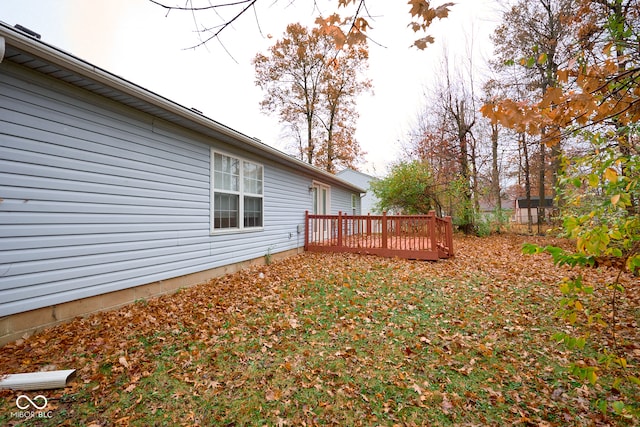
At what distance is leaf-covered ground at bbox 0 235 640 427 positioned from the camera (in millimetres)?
2258

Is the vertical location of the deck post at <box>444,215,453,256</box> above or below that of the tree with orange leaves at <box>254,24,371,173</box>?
below

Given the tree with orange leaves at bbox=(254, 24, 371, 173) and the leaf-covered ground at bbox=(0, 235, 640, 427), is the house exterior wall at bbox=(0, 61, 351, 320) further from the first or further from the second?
the tree with orange leaves at bbox=(254, 24, 371, 173)

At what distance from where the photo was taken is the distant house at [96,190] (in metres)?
3.09

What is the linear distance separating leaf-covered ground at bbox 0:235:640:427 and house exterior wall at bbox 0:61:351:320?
1.97 ft

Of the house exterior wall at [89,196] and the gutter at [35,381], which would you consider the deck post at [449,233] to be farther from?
the gutter at [35,381]

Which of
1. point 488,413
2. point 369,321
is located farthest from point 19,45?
point 488,413

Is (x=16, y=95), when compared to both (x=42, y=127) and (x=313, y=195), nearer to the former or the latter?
(x=42, y=127)

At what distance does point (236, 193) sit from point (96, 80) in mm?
3389

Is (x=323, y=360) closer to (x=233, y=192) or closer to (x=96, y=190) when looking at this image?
(x=96, y=190)

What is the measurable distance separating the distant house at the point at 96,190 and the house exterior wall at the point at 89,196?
1 centimetres

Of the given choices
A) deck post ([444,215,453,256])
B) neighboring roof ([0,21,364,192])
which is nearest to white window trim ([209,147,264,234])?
neighboring roof ([0,21,364,192])

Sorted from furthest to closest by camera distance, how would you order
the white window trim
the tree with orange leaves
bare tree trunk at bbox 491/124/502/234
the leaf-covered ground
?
the tree with orange leaves
bare tree trunk at bbox 491/124/502/234
the white window trim
the leaf-covered ground

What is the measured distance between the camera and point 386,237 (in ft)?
27.4

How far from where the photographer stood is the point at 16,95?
10.2ft
